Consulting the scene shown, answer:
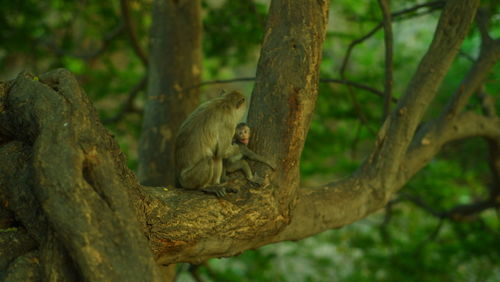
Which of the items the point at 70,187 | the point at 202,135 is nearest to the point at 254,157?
the point at 202,135

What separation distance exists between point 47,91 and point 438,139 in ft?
10.2

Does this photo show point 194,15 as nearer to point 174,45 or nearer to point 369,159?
point 174,45

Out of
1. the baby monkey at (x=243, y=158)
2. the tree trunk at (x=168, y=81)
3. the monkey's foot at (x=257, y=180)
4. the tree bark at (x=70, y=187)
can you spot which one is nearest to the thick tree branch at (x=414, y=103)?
the baby monkey at (x=243, y=158)

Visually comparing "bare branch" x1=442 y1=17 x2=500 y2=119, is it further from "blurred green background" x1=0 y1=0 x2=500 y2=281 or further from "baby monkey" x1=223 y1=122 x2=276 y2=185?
"baby monkey" x1=223 y1=122 x2=276 y2=185

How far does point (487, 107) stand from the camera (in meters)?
5.55

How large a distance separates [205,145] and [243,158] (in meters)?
0.46

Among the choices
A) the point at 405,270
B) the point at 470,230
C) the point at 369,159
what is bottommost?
the point at 405,270

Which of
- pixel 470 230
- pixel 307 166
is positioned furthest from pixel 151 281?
pixel 470 230

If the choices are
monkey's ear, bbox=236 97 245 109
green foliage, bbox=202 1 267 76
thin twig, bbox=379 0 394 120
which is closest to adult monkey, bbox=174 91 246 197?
monkey's ear, bbox=236 97 245 109

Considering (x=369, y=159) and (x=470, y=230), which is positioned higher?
(x=369, y=159)

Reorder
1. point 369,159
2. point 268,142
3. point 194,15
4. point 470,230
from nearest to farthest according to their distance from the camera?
1. point 268,142
2. point 369,159
3. point 194,15
4. point 470,230

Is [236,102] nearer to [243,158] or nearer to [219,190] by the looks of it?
[243,158]

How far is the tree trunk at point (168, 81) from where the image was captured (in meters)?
5.71

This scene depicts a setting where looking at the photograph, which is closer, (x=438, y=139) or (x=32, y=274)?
(x=32, y=274)
